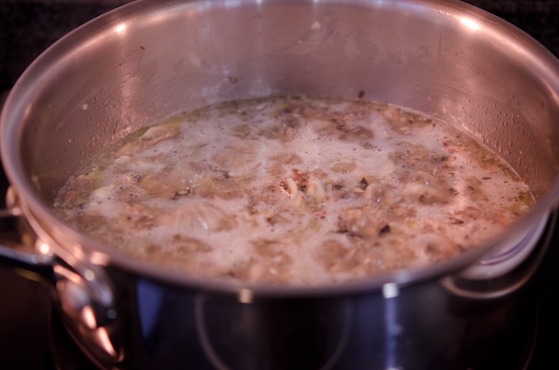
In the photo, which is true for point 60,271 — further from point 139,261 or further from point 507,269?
point 507,269

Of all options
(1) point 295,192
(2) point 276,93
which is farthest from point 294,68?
(1) point 295,192

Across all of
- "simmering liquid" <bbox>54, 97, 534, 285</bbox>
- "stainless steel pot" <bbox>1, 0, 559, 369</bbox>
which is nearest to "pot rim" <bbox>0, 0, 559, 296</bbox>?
"stainless steel pot" <bbox>1, 0, 559, 369</bbox>

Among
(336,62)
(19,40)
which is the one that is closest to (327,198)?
(336,62)

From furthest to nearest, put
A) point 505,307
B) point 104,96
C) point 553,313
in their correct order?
point 104,96 → point 553,313 → point 505,307

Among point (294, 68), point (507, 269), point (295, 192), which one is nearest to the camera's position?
point (507, 269)

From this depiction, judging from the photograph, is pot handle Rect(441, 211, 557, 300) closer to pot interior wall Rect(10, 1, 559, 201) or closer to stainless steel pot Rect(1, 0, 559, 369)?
stainless steel pot Rect(1, 0, 559, 369)

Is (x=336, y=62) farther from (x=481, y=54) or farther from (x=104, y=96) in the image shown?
(x=104, y=96)
